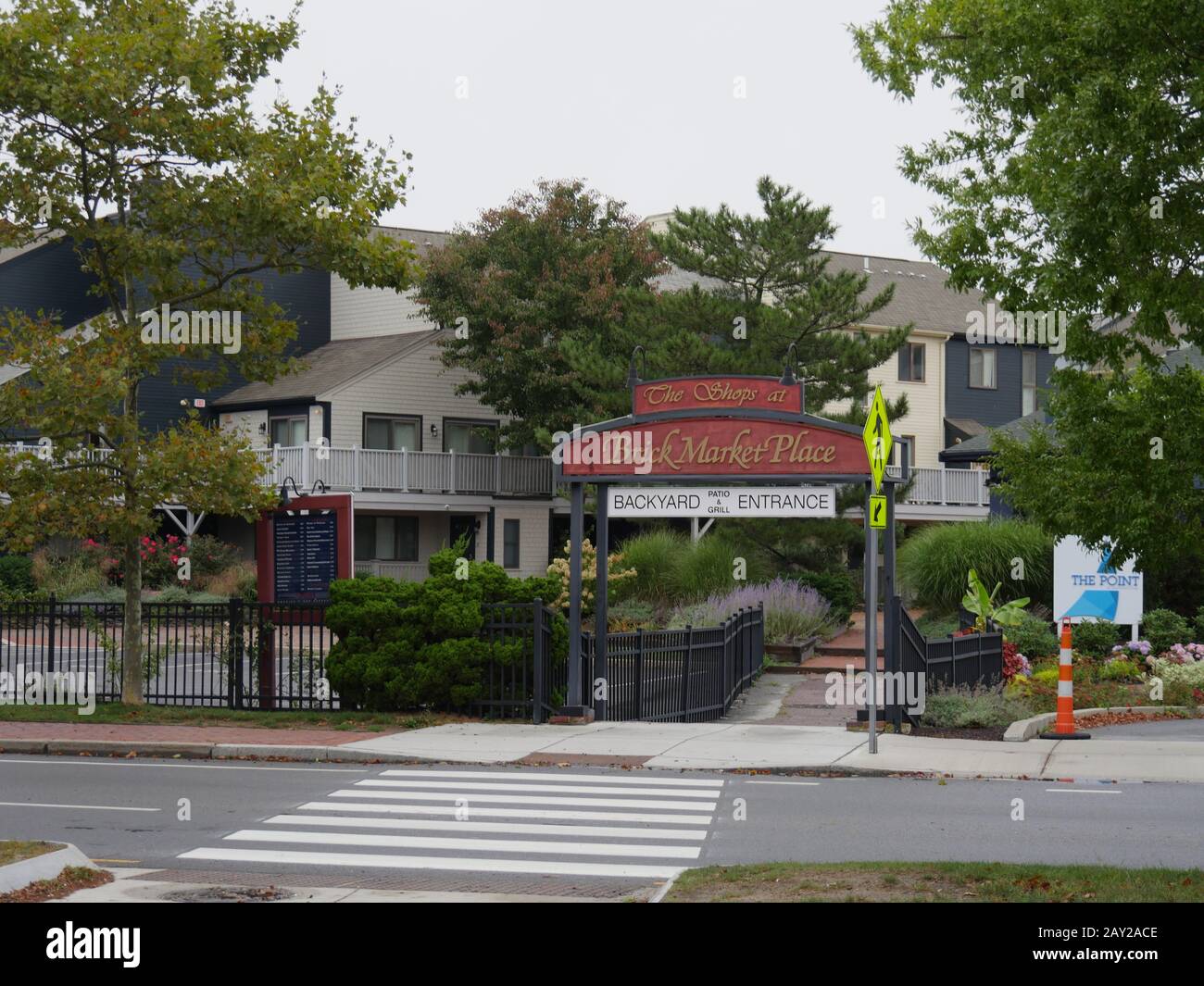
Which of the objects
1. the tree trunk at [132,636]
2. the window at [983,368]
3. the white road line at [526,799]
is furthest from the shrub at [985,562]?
the window at [983,368]

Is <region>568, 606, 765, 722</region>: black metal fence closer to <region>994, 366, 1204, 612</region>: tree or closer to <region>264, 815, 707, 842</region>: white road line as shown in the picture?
<region>264, 815, 707, 842</region>: white road line

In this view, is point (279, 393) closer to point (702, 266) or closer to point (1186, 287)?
point (702, 266)

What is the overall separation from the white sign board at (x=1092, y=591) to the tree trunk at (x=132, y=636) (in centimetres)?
1340

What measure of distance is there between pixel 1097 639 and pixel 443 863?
1693 cm

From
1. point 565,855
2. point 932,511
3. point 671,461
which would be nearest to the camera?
point 565,855

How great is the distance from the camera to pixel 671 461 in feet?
59.0

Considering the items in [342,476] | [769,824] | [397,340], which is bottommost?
[769,824]

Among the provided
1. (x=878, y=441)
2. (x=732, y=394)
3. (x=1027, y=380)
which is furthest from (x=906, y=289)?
(x=878, y=441)

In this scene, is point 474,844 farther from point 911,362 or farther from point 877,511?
point 911,362

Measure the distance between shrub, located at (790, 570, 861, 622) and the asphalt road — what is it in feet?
53.8

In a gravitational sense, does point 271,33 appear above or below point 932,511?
above

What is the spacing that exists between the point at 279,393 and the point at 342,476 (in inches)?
165

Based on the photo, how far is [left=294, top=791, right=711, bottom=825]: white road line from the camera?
11.9m
